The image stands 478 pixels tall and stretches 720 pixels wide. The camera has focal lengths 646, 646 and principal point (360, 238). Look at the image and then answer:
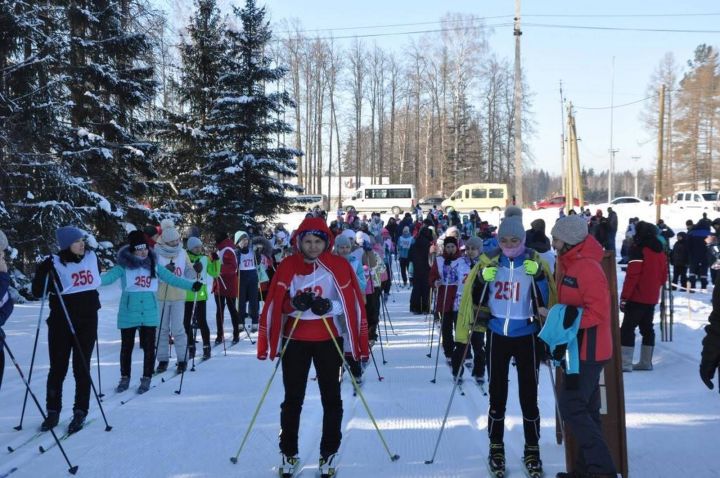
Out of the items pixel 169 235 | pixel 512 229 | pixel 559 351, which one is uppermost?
pixel 512 229

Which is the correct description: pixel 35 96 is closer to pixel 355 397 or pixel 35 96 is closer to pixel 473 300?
pixel 355 397

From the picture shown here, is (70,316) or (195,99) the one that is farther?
(195,99)

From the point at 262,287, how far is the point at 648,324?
752cm

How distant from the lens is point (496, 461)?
183 inches

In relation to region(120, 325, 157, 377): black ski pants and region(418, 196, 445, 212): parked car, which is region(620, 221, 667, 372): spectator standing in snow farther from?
region(418, 196, 445, 212): parked car

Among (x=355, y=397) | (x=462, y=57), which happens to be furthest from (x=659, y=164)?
(x=355, y=397)

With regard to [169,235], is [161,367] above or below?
below

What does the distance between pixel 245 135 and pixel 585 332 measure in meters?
21.3

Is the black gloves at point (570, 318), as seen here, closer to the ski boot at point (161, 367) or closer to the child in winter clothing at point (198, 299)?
the child in winter clothing at point (198, 299)

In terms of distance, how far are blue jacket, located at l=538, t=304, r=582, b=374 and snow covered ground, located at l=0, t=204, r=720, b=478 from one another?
→ 107 cm

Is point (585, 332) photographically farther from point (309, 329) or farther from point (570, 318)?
point (309, 329)

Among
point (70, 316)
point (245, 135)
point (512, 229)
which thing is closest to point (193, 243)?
point (70, 316)

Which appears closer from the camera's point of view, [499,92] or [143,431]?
[143,431]

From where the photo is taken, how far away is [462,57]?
50.0 metres
